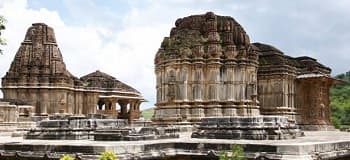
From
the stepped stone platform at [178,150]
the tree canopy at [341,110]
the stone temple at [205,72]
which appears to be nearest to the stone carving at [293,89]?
the stone temple at [205,72]

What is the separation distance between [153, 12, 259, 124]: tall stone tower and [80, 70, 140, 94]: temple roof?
754 inches

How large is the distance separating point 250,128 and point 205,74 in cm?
1068

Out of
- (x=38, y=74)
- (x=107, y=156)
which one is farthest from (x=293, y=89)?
(x=107, y=156)

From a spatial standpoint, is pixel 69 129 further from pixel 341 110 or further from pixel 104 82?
pixel 341 110

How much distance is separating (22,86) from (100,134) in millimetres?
25849

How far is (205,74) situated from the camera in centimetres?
2445

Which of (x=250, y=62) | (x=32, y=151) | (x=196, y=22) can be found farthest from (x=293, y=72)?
(x=32, y=151)

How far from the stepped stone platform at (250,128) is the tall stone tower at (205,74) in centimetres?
871

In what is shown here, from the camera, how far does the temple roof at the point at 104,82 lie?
43897mm

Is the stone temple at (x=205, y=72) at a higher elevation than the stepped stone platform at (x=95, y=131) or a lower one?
higher

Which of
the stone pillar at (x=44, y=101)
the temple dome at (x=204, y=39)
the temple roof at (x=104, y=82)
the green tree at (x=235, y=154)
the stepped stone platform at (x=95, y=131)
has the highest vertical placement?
the temple dome at (x=204, y=39)

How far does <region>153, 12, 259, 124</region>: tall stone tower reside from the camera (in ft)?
78.7

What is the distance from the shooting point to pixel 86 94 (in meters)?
41.8

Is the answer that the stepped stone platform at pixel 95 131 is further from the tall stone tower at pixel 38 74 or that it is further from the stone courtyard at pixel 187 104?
the tall stone tower at pixel 38 74
